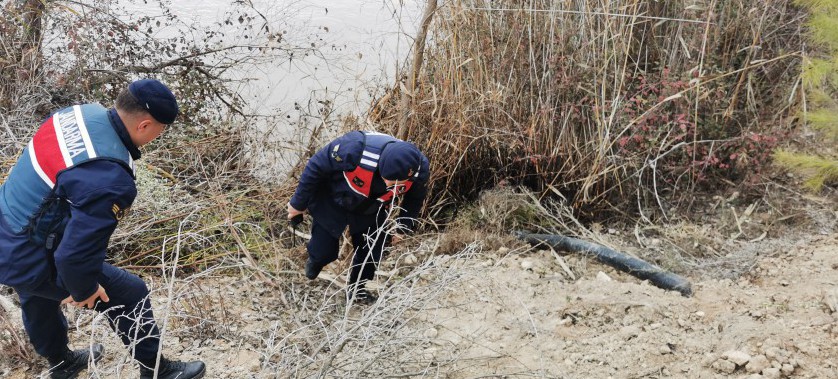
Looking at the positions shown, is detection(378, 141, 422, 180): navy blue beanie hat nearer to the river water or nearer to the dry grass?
the dry grass

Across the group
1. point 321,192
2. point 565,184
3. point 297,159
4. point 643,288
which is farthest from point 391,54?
point 643,288

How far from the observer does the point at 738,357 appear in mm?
2926

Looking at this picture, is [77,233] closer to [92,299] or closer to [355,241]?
[92,299]

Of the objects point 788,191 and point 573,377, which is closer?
point 573,377

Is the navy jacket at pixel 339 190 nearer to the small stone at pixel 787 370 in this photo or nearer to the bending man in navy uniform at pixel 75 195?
the bending man in navy uniform at pixel 75 195

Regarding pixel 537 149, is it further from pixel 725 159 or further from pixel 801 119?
pixel 801 119

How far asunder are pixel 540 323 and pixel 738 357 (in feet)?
3.44

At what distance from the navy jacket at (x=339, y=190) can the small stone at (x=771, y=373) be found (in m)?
1.84

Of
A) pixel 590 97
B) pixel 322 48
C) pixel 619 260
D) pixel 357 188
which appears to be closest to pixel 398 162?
pixel 357 188

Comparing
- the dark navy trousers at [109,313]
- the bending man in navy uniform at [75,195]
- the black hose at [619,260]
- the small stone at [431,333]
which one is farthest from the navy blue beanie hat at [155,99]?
the black hose at [619,260]

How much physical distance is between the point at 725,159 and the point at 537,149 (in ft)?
5.45

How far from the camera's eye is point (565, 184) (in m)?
4.90

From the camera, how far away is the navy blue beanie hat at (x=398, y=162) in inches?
125

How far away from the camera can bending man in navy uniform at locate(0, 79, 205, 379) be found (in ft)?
7.07
